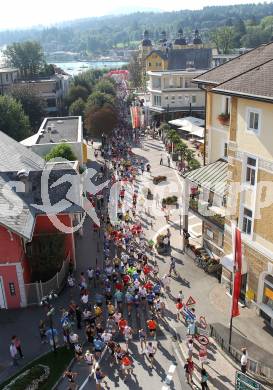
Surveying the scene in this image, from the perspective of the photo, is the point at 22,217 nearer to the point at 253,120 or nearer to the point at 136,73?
the point at 253,120

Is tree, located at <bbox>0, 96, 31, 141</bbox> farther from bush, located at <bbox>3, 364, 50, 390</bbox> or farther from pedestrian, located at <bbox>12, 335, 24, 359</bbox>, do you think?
bush, located at <bbox>3, 364, 50, 390</bbox>

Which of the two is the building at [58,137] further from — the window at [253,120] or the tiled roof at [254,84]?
the window at [253,120]

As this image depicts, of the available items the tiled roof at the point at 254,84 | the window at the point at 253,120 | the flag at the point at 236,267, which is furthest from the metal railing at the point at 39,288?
the tiled roof at the point at 254,84

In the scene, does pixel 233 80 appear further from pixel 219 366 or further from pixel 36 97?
pixel 36 97

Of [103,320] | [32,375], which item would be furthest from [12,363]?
[103,320]

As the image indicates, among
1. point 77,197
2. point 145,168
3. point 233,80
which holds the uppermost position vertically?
point 233,80

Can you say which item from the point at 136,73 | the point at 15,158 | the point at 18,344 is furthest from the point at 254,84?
the point at 136,73
